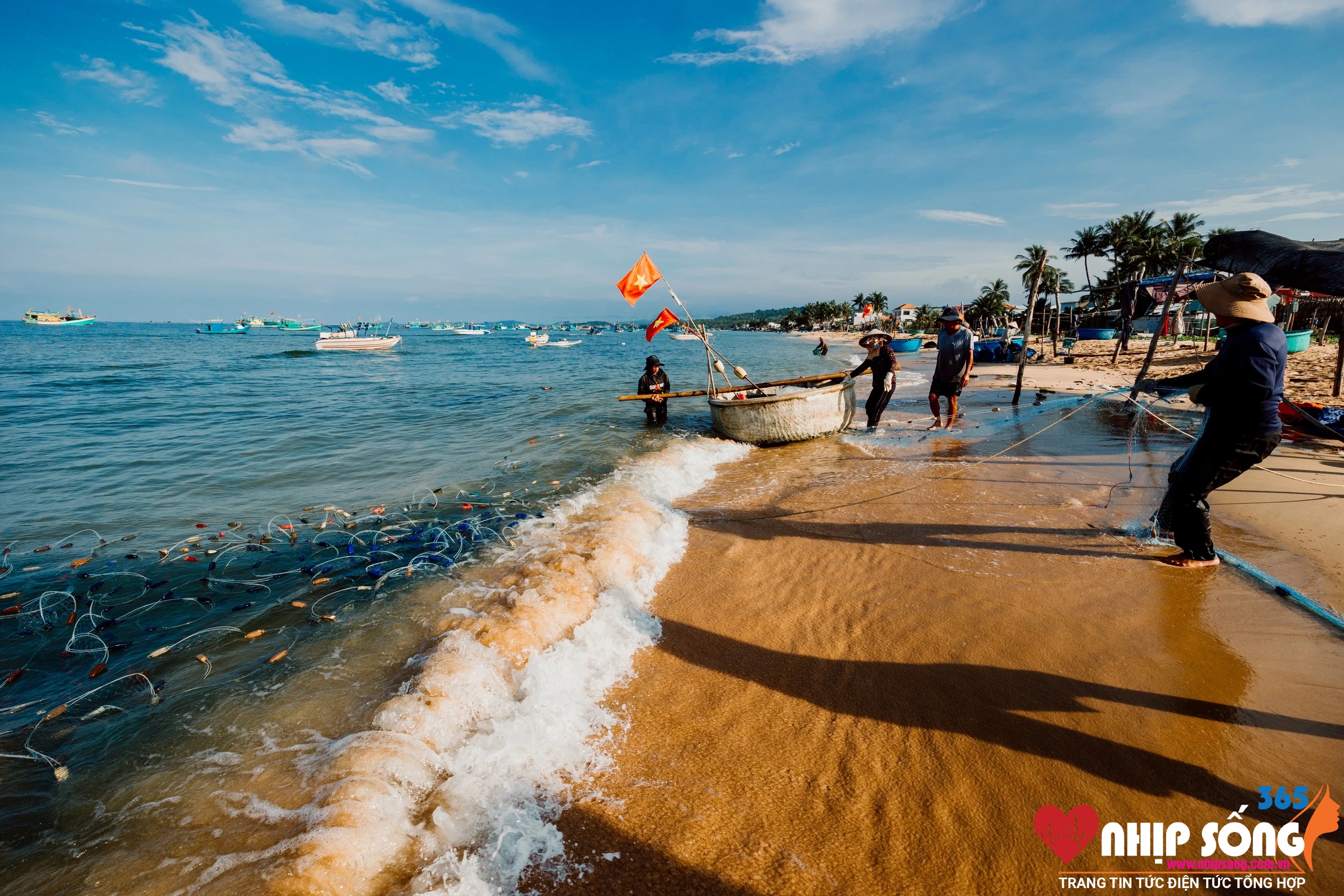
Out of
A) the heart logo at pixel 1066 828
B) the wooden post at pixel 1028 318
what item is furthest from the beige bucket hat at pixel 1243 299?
the wooden post at pixel 1028 318

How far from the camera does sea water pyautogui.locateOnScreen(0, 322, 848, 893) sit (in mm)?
2383

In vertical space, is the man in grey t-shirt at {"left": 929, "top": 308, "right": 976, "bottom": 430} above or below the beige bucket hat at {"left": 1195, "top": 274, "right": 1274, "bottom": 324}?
below

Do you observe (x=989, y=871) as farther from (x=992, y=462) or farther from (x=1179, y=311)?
(x=1179, y=311)

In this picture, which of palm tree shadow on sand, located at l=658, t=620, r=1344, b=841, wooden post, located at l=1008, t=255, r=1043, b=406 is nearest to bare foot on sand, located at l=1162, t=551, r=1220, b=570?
palm tree shadow on sand, located at l=658, t=620, r=1344, b=841

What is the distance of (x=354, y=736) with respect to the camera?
2.91 m

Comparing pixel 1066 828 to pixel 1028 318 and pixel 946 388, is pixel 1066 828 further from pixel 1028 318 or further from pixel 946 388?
pixel 1028 318

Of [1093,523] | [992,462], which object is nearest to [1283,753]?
[1093,523]

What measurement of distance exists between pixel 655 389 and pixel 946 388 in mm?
6304

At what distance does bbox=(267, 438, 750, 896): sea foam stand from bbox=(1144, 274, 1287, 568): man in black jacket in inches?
177

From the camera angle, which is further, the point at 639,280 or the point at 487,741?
the point at 639,280

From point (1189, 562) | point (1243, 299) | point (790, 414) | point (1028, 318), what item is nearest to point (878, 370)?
point (790, 414)

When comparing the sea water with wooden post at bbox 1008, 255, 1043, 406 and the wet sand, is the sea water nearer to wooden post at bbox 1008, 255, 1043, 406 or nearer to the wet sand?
the wet sand

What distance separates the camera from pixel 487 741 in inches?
114

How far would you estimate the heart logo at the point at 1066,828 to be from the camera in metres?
2.19
